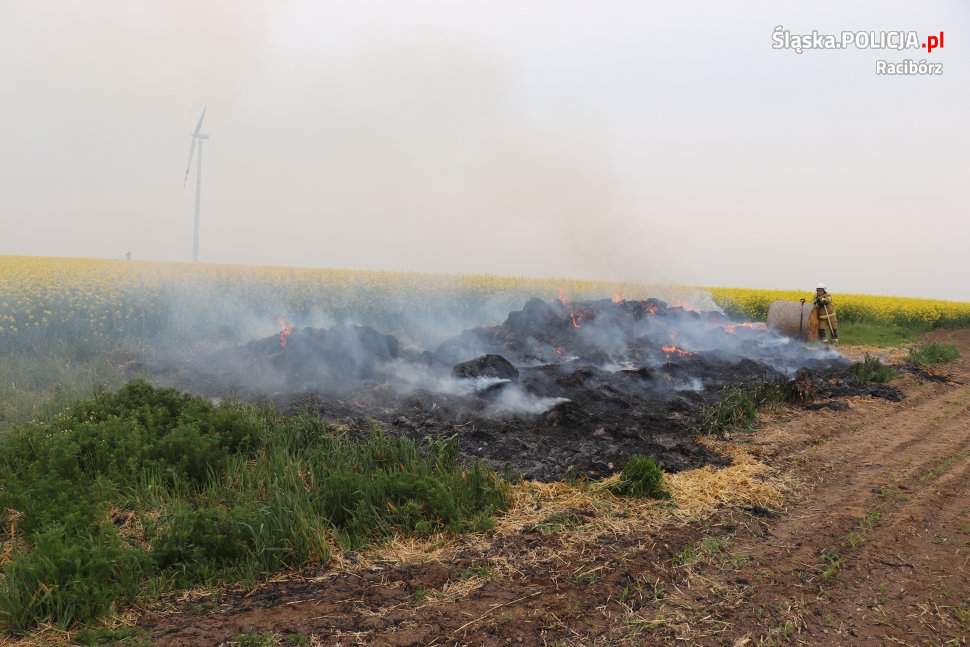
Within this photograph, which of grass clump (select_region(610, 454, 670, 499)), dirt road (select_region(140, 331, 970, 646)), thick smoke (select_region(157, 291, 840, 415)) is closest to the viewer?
dirt road (select_region(140, 331, 970, 646))

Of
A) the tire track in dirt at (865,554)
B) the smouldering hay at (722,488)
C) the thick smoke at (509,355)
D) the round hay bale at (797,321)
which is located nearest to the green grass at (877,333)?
the round hay bale at (797,321)

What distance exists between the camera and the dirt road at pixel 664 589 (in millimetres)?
3893

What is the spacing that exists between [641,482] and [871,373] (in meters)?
9.23

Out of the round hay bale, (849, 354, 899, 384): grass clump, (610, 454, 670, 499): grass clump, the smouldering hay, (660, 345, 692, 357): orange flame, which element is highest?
the round hay bale

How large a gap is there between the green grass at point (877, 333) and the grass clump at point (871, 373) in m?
8.35

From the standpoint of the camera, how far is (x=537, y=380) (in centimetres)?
1055

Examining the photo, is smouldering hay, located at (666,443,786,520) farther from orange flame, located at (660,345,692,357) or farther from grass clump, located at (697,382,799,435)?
orange flame, located at (660,345,692,357)

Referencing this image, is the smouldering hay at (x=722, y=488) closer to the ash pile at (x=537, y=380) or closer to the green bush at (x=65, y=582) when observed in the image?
the ash pile at (x=537, y=380)

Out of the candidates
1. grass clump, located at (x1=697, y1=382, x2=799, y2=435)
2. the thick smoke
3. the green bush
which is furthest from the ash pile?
the green bush

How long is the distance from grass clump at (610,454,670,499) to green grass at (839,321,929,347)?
1769cm

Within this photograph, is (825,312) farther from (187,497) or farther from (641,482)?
(187,497)

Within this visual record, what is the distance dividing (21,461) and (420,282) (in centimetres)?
1835

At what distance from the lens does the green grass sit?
70.6ft

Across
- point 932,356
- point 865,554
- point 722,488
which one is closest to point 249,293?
point 722,488
